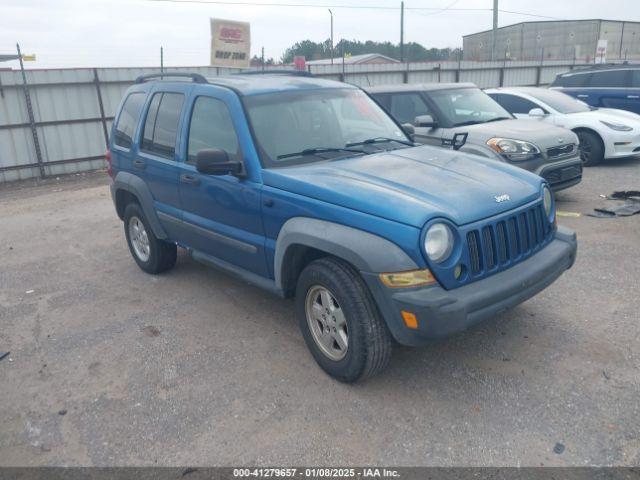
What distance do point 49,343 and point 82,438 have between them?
1462 millimetres

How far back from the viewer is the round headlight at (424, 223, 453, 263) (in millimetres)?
2943

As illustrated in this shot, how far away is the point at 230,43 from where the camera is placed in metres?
12.8

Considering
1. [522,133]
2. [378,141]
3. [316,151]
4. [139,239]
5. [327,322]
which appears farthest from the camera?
[522,133]

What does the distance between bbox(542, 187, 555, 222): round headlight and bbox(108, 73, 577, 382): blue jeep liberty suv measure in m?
0.01

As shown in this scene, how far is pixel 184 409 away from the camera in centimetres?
333

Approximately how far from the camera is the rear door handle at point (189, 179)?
4309mm

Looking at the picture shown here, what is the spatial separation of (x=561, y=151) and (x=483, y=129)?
1.03 m

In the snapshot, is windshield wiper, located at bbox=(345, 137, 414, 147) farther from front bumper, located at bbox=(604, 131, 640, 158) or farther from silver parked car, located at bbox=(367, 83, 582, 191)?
front bumper, located at bbox=(604, 131, 640, 158)

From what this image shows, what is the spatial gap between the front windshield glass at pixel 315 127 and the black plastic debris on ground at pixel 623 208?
3.61 metres

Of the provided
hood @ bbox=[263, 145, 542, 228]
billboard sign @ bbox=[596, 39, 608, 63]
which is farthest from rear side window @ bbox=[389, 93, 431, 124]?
billboard sign @ bbox=[596, 39, 608, 63]

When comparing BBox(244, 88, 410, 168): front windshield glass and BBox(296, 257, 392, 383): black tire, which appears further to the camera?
BBox(244, 88, 410, 168): front windshield glass

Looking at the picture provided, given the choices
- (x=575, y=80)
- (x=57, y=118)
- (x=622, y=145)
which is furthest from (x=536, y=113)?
(x=57, y=118)

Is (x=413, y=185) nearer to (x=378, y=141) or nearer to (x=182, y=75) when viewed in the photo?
(x=378, y=141)

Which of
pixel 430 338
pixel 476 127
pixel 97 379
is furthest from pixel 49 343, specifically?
pixel 476 127
